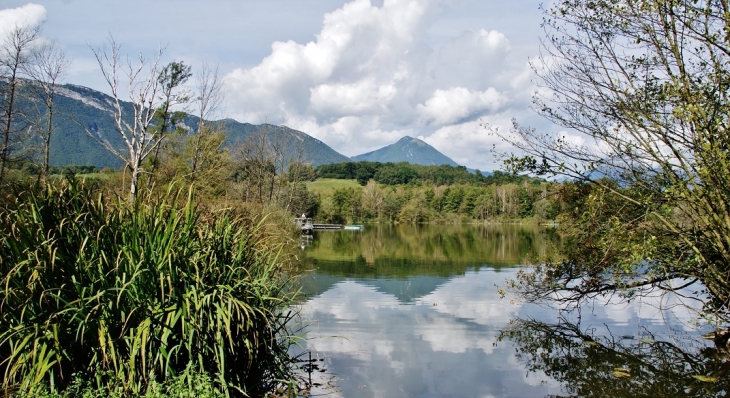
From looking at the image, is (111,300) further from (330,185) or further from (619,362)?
(330,185)

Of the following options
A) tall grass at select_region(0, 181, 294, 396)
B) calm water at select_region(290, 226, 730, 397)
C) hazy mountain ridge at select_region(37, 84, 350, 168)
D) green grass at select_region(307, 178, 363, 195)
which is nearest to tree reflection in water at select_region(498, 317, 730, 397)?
calm water at select_region(290, 226, 730, 397)

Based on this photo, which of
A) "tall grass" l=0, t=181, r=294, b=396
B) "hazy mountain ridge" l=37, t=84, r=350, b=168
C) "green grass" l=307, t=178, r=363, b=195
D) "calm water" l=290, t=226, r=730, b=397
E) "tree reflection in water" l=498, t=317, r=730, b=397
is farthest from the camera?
"green grass" l=307, t=178, r=363, b=195

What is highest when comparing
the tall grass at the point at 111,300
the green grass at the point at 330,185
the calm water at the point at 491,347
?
the green grass at the point at 330,185

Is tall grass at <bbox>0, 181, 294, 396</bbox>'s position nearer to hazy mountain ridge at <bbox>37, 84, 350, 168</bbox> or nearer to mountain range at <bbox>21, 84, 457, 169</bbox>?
mountain range at <bbox>21, 84, 457, 169</bbox>

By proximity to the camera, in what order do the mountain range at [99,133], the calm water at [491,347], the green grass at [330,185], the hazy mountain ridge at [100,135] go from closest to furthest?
the calm water at [491,347] < the hazy mountain ridge at [100,135] < the mountain range at [99,133] < the green grass at [330,185]

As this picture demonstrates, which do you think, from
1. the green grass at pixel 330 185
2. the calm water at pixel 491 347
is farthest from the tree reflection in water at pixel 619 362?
the green grass at pixel 330 185

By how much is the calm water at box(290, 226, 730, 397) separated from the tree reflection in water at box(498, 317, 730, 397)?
19 millimetres

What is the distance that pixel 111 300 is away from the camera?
17.8 feet

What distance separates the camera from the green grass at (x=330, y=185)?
394 feet

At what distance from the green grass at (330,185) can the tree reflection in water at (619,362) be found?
341 ft

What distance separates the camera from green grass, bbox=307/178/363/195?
394ft

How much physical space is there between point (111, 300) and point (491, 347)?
796 centimetres

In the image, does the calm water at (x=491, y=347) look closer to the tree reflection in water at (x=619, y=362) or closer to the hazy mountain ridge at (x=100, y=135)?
the tree reflection in water at (x=619, y=362)

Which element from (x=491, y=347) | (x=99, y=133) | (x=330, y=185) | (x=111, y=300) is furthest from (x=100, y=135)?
(x=330, y=185)
